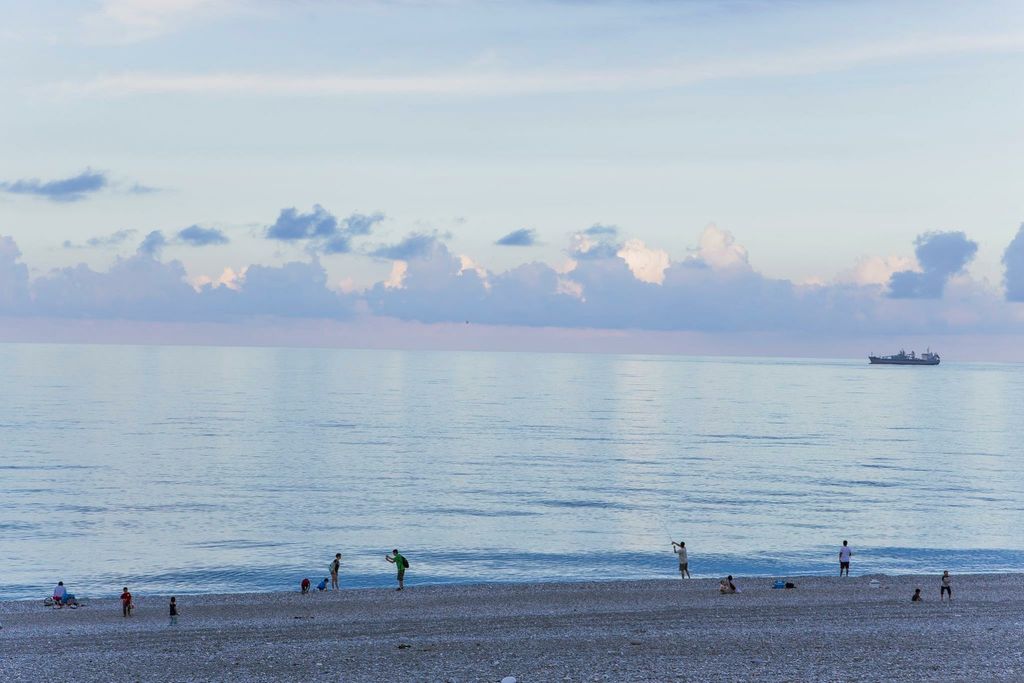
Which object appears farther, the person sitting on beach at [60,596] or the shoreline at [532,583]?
the shoreline at [532,583]

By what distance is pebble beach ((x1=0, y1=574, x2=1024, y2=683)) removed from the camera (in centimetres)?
3055

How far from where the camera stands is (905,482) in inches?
3280

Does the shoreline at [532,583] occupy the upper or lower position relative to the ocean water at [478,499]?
lower

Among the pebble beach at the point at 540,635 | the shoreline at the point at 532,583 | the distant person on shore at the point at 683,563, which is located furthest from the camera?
the distant person on shore at the point at 683,563

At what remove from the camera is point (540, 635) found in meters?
35.6

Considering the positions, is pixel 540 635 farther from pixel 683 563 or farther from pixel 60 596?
pixel 60 596

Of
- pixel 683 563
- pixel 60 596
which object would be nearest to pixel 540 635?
pixel 683 563

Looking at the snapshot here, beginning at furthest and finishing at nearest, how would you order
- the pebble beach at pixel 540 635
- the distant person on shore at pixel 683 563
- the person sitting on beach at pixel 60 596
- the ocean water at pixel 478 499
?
1. the ocean water at pixel 478 499
2. the distant person on shore at pixel 683 563
3. the person sitting on beach at pixel 60 596
4. the pebble beach at pixel 540 635

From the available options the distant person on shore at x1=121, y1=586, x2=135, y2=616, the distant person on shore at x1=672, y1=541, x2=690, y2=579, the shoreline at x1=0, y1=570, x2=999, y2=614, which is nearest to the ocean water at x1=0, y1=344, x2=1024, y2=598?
the shoreline at x1=0, y1=570, x2=999, y2=614

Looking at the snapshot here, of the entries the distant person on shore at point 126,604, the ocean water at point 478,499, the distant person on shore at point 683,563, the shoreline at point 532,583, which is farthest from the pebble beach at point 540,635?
the ocean water at point 478,499

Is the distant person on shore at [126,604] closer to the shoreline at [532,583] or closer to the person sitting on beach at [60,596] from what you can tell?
the person sitting on beach at [60,596]

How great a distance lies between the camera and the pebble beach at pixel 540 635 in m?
30.5

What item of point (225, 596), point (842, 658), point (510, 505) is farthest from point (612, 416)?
point (842, 658)

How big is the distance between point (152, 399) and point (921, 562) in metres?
150
